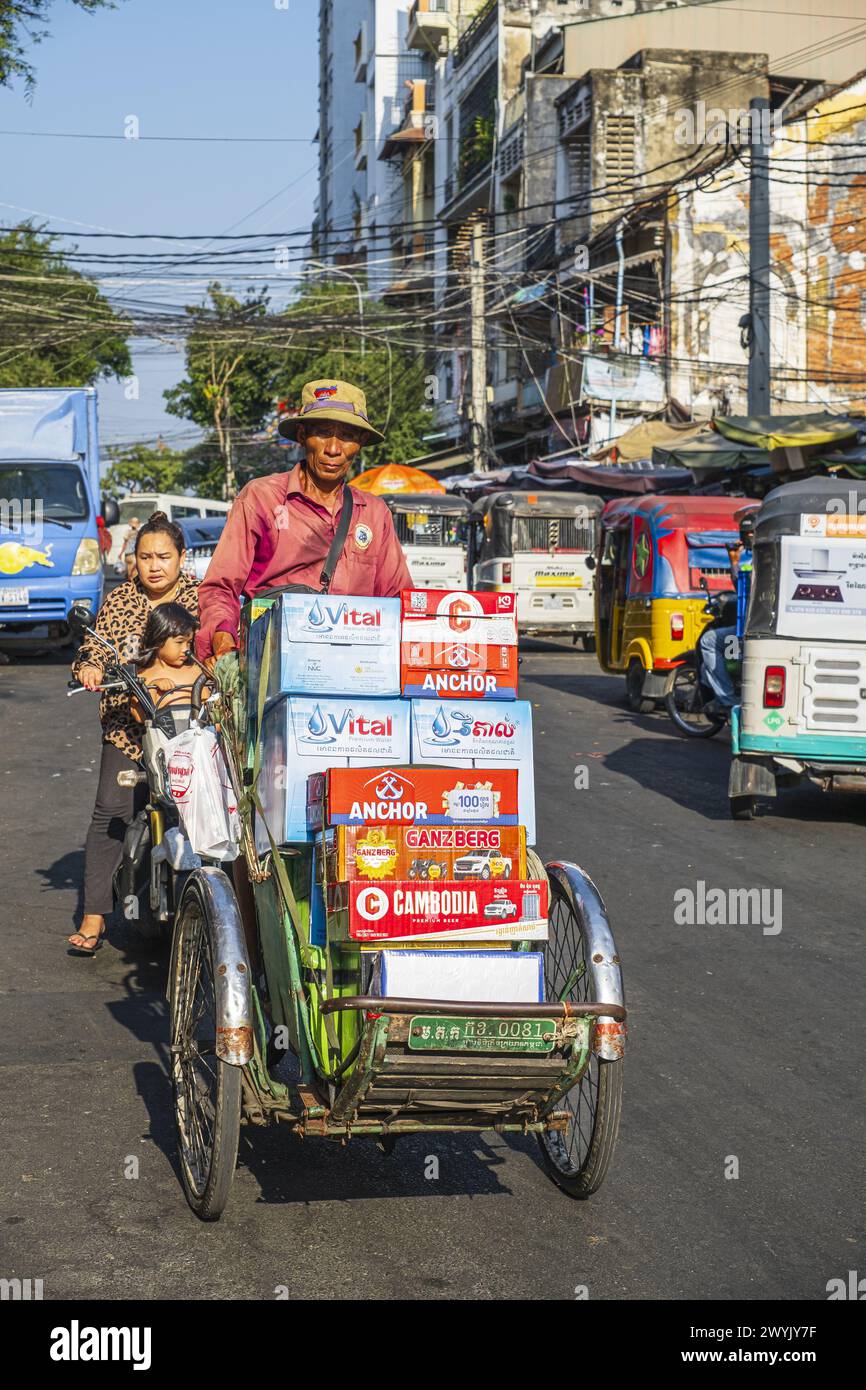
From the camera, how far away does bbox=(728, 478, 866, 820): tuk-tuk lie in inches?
455

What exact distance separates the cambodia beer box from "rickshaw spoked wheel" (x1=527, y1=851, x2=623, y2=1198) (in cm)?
53

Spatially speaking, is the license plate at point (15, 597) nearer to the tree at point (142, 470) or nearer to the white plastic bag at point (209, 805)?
the white plastic bag at point (209, 805)

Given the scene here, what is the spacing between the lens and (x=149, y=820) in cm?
716

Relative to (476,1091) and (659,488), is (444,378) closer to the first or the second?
(659,488)

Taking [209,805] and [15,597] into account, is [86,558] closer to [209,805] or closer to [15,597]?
[15,597]

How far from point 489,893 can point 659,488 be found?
2516 centimetres

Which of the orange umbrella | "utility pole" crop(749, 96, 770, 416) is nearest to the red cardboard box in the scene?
"utility pole" crop(749, 96, 770, 416)

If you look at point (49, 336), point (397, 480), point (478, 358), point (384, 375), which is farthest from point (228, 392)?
point (397, 480)

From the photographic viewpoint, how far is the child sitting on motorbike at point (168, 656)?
23.6 feet

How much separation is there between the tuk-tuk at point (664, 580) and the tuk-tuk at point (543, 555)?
25.5 ft

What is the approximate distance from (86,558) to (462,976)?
59.4 feet

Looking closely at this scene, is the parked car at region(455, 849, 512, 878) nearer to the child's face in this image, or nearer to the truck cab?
the child's face

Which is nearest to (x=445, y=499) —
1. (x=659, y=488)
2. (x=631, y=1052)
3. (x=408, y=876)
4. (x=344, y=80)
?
(x=659, y=488)

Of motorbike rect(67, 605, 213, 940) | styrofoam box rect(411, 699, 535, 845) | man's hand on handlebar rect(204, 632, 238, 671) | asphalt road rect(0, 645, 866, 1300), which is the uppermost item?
man's hand on handlebar rect(204, 632, 238, 671)
